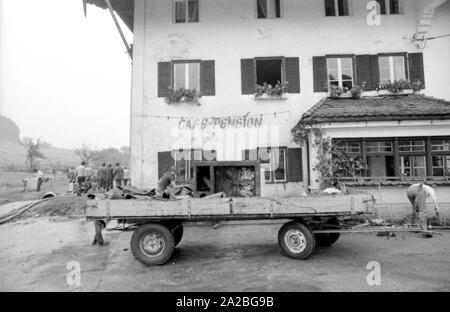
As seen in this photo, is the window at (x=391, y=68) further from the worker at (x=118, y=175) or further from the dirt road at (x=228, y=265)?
the worker at (x=118, y=175)

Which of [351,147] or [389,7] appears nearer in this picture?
[351,147]

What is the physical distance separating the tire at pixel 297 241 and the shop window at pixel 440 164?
7.21 metres

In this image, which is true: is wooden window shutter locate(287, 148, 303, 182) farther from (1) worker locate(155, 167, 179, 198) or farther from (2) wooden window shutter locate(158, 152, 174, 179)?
(1) worker locate(155, 167, 179, 198)

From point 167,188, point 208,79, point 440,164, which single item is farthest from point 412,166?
point 167,188

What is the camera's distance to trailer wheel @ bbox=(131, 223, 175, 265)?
7.00 metres

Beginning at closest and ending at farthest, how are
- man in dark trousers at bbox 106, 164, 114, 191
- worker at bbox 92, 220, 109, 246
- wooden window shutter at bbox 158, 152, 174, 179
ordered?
worker at bbox 92, 220, 109, 246 → wooden window shutter at bbox 158, 152, 174, 179 → man in dark trousers at bbox 106, 164, 114, 191

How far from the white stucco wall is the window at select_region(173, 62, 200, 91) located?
0.33 meters

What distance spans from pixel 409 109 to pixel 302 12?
532 cm

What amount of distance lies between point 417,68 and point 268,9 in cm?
596

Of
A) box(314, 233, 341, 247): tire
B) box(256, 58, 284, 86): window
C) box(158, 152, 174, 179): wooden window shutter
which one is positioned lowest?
box(314, 233, 341, 247): tire

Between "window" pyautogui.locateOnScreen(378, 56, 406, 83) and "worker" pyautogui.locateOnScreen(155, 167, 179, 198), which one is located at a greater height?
"window" pyautogui.locateOnScreen(378, 56, 406, 83)

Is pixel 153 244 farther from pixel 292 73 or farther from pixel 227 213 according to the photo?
pixel 292 73

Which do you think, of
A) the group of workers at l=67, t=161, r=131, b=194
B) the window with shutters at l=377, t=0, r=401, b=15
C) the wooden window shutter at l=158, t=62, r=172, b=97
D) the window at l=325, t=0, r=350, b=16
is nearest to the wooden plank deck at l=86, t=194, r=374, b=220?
the wooden window shutter at l=158, t=62, r=172, b=97

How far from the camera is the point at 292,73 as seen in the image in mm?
13484
